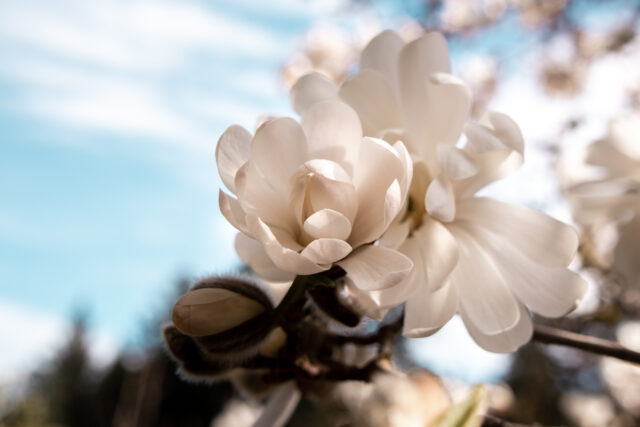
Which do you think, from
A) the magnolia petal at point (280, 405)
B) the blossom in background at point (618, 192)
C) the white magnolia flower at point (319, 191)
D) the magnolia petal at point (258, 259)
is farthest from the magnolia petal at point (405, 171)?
the blossom in background at point (618, 192)

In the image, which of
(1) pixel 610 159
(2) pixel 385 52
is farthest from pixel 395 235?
(1) pixel 610 159

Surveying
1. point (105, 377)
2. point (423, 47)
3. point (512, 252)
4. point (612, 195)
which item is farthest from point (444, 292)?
point (105, 377)

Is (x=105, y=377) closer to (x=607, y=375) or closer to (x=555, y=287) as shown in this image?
(x=607, y=375)

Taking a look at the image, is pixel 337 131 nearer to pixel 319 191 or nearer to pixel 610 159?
pixel 319 191

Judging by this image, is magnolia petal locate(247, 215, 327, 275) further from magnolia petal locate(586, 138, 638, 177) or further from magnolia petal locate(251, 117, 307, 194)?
magnolia petal locate(586, 138, 638, 177)

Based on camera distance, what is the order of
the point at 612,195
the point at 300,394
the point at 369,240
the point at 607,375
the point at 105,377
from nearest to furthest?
the point at 369,240 → the point at 300,394 → the point at 612,195 → the point at 607,375 → the point at 105,377

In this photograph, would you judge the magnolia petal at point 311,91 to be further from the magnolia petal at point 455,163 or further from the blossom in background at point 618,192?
the blossom in background at point 618,192
